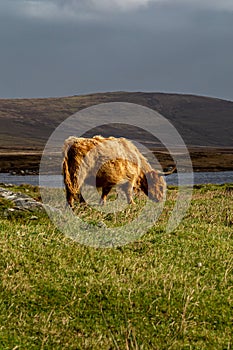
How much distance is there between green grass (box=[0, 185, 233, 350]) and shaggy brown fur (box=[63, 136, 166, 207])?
5.09 meters

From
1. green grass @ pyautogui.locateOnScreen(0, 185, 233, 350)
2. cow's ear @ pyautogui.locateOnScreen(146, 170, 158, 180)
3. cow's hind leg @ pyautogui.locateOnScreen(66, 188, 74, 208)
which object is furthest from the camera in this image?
cow's ear @ pyautogui.locateOnScreen(146, 170, 158, 180)

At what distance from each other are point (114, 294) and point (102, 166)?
347 inches

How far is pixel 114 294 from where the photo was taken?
862cm

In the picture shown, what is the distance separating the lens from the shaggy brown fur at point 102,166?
16.5 metres

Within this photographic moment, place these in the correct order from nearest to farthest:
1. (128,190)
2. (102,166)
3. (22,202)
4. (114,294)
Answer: (114,294) < (22,202) < (102,166) < (128,190)

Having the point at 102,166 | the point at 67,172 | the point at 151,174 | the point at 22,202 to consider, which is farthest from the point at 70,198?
the point at 151,174

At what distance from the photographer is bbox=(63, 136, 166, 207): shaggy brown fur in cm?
1650

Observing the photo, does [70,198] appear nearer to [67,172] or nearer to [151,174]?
[67,172]

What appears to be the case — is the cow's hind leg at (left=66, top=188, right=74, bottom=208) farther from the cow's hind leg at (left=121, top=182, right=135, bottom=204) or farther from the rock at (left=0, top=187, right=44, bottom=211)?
the cow's hind leg at (left=121, top=182, right=135, bottom=204)

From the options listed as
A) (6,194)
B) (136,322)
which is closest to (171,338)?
(136,322)

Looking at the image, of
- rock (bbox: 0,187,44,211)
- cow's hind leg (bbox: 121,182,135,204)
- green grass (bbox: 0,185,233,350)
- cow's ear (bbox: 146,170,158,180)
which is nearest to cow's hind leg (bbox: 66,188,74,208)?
rock (bbox: 0,187,44,211)

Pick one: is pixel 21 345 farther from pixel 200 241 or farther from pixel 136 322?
pixel 200 241

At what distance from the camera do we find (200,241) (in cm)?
1169

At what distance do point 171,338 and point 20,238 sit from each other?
439 cm
